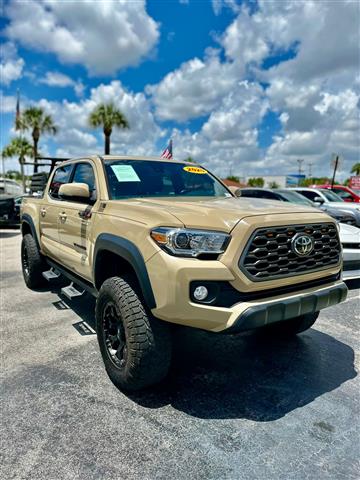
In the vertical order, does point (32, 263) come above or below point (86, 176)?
below

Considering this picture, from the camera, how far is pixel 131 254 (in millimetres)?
2482

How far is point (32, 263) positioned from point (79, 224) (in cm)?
204

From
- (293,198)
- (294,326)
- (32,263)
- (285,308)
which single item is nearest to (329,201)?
(293,198)

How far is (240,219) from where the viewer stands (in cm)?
230

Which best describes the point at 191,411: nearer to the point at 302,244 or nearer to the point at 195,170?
the point at 302,244

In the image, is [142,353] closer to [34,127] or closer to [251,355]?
[251,355]

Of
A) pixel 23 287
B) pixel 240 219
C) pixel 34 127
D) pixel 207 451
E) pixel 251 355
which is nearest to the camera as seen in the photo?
pixel 207 451

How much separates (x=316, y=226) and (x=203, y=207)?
856 millimetres

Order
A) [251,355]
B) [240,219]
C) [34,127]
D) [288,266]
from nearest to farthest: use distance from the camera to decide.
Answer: [240,219] < [288,266] < [251,355] < [34,127]

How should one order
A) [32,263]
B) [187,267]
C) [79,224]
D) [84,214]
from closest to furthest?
[187,267]
[84,214]
[79,224]
[32,263]

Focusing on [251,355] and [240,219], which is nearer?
[240,219]

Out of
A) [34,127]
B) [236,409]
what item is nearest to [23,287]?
[236,409]

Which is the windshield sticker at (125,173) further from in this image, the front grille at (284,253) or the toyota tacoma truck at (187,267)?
the front grille at (284,253)

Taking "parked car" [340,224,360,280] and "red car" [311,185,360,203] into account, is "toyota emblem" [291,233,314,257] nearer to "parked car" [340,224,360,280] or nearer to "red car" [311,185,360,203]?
"parked car" [340,224,360,280]
